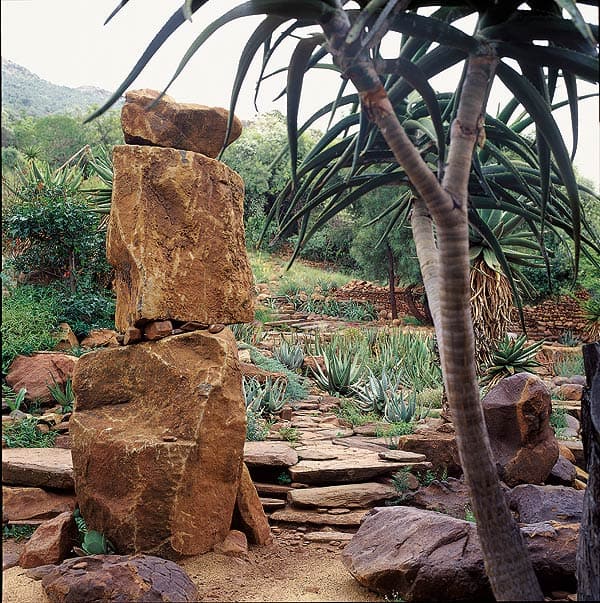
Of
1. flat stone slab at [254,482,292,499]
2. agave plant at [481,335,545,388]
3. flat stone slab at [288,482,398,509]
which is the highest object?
agave plant at [481,335,545,388]

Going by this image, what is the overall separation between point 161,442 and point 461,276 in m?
1.73

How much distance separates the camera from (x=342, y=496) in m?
3.86

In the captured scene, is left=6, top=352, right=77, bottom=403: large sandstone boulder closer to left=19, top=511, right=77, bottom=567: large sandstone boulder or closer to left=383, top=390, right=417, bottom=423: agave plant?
left=19, top=511, right=77, bottom=567: large sandstone boulder

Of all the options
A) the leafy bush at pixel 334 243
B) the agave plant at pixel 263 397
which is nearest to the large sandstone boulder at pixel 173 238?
the agave plant at pixel 263 397

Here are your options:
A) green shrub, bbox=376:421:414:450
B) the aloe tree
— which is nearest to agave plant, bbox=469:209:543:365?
green shrub, bbox=376:421:414:450

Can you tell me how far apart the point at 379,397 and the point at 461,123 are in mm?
5534

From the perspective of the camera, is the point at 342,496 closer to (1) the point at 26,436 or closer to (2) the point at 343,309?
(1) the point at 26,436

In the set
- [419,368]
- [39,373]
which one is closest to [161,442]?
[39,373]

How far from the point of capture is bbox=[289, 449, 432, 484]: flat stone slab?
13.1 feet

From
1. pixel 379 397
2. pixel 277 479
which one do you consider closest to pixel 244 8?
pixel 277 479

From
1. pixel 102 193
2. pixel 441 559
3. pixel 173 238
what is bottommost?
pixel 441 559

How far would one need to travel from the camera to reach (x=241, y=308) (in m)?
3.16

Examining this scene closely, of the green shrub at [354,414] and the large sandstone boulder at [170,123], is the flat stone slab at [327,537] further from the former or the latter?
the green shrub at [354,414]

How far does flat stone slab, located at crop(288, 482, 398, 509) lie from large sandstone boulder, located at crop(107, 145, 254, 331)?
51.1 inches
